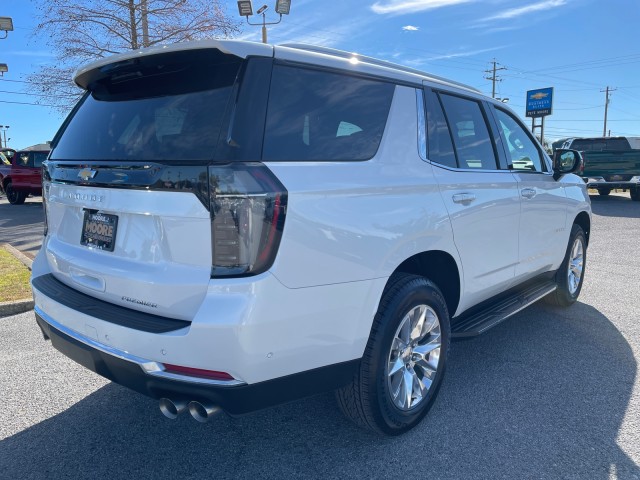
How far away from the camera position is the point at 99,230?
8.05ft

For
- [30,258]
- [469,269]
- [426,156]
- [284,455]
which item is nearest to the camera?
[284,455]

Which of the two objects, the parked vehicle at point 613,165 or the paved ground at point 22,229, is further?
the parked vehicle at point 613,165

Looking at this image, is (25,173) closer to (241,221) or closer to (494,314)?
(494,314)

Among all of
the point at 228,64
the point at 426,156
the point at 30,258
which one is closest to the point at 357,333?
the point at 426,156

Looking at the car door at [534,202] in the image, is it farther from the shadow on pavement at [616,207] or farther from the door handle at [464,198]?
the shadow on pavement at [616,207]

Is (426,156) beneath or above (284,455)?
above

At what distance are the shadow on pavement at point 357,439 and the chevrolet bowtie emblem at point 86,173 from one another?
1.44 m

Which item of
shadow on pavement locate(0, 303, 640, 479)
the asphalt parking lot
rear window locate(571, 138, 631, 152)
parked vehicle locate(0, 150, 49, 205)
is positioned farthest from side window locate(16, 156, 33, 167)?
rear window locate(571, 138, 631, 152)

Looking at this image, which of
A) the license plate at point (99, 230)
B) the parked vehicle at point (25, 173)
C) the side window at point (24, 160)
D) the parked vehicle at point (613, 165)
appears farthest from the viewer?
the side window at point (24, 160)

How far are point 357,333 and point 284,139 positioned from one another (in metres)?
0.95

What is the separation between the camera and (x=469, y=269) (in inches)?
129

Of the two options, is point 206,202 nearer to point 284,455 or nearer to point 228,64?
point 228,64

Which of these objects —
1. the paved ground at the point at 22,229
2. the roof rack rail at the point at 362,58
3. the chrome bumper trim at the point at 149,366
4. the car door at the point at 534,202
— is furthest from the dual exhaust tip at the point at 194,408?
the paved ground at the point at 22,229

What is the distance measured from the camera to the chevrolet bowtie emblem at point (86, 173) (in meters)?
2.44
